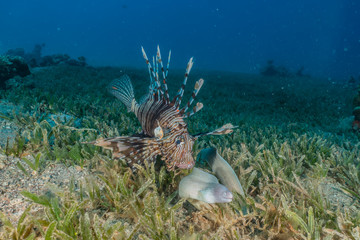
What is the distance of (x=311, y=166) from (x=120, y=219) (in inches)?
101

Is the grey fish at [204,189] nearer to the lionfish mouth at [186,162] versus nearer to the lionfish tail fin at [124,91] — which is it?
the lionfish mouth at [186,162]

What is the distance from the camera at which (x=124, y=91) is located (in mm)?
3949

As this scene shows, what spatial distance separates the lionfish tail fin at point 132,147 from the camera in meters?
2.31

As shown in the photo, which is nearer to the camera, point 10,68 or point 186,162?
point 186,162

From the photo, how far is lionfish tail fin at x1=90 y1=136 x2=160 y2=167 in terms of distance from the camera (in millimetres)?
2307

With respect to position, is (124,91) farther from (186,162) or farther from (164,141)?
(186,162)

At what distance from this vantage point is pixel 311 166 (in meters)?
3.17

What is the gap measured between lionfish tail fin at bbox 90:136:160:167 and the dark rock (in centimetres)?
874

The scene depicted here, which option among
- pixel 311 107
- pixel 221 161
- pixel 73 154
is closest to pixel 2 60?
pixel 73 154

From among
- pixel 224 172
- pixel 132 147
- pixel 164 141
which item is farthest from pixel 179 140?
pixel 224 172

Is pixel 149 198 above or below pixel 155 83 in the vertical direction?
below

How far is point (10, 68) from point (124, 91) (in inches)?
329

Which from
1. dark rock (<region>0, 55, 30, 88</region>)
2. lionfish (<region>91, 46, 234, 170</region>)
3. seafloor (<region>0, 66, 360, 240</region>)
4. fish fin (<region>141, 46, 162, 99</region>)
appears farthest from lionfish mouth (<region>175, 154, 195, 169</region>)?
dark rock (<region>0, 55, 30, 88</region>)

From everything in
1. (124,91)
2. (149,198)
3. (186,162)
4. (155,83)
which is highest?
(155,83)
